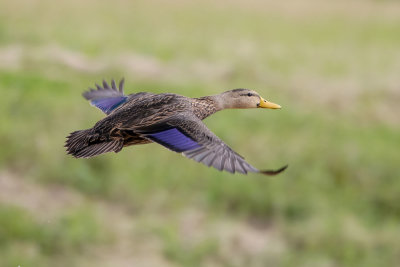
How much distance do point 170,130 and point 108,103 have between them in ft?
4.28

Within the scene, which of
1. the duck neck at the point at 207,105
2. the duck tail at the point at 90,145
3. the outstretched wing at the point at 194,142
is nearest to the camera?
the outstretched wing at the point at 194,142

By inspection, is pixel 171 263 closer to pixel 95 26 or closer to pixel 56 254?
pixel 56 254

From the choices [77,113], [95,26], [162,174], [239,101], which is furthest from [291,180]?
[239,101]

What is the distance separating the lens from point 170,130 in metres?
4.34

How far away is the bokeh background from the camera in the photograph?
14.0m

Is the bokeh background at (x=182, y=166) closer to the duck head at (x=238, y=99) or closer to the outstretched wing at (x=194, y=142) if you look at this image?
the duck head at (x=238, y=99)

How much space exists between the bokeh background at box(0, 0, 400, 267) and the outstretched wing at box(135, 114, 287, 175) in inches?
344

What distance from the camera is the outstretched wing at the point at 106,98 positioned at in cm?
546

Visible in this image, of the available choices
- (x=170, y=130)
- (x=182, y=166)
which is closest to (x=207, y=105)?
(x=170, y=130)

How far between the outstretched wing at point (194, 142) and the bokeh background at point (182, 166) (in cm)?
873

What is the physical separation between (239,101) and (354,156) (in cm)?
1212

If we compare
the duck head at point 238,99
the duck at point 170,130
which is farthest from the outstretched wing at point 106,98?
the duck head at point 238,99

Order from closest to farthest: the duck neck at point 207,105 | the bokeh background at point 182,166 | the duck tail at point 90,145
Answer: the duck tail at point 90,145
the duck neck at point 207,105
the bokeh background at point 182,166

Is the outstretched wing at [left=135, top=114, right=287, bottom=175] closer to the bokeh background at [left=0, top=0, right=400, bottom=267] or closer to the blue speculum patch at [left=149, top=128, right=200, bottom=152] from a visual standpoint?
the blue speculum patch at [left=149, top=128, right=200, bottom=152]
